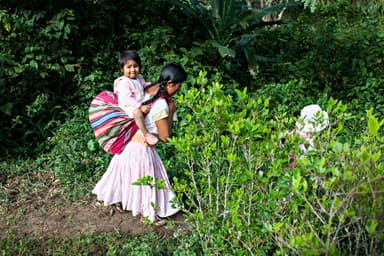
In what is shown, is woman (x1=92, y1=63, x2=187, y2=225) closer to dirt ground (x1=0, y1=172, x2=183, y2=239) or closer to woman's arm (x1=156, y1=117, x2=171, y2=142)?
woman's arm (x1=156, y1=117, x2=171, y2=142)

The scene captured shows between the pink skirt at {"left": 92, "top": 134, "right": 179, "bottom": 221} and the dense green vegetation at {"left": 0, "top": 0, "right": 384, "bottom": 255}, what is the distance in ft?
0.79

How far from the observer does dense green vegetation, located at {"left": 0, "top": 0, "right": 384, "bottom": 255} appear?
263cm

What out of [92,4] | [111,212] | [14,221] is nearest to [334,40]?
[92,4]

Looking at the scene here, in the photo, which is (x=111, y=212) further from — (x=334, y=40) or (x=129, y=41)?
(x=334, y=40)

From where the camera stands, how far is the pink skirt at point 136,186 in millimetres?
3486

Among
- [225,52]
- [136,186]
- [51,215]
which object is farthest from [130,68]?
[225,52]

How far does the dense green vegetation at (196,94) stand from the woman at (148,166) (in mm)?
207

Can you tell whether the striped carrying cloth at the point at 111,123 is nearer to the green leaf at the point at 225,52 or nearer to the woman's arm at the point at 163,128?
the woman's arm at the point at 163,128

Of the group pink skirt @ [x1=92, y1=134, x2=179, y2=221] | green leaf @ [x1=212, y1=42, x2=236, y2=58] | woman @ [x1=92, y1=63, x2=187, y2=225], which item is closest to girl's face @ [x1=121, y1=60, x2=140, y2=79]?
woman @ [x1=92, y1=63, x2=187, y2=225]

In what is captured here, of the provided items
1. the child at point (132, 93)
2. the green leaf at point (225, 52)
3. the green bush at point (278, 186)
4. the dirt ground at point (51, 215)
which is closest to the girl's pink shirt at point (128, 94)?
the child at point (132, 93)

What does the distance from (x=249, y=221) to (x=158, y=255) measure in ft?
3.21

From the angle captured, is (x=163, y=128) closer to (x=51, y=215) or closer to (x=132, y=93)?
(x=132, y=93)

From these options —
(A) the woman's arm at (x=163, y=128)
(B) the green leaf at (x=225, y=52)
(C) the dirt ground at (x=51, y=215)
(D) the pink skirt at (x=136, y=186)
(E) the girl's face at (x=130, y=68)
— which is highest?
(B) the green leaf at (x=225, y=52)

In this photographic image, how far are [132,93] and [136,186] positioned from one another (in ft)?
2.49
